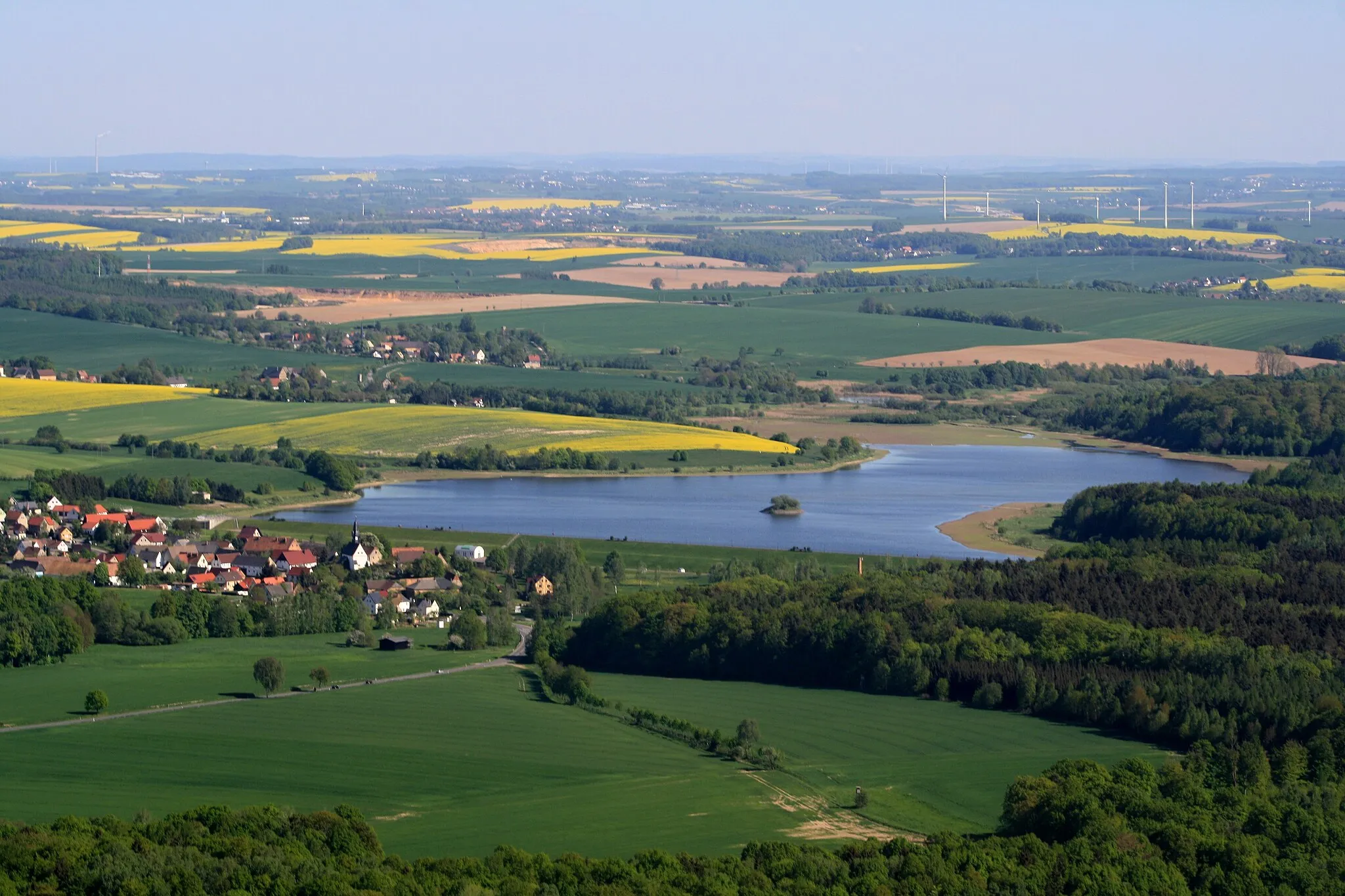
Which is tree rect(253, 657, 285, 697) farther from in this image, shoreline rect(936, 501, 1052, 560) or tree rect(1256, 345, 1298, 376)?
tree rect(1256, 345, 1298, 376)

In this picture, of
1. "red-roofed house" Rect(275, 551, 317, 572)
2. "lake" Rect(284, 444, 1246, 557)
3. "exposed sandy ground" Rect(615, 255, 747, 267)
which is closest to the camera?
"red-roofed house" Rect(275, 551, 317, 572)

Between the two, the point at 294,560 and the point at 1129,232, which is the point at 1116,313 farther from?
the point at 294,560

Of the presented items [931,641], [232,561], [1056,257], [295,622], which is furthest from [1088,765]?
[1056,257]

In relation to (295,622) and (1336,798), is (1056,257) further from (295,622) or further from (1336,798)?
(1336,798)

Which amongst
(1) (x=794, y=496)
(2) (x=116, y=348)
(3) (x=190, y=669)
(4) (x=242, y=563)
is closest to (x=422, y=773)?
(3) (x=190, y=669)

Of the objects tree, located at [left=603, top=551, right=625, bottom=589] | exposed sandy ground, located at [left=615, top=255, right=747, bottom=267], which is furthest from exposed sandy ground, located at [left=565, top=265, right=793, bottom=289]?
tree, located at [left=603, top=551, right=625, bottom=589]

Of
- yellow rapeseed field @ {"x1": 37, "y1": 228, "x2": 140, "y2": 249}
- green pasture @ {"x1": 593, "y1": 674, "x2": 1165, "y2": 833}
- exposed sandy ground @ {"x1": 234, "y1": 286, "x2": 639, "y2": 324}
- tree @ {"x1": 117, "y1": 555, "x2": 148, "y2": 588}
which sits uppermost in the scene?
green pasture @ {"x1": 593, "y1": 674, "x2": 1165, "y2": 833}
